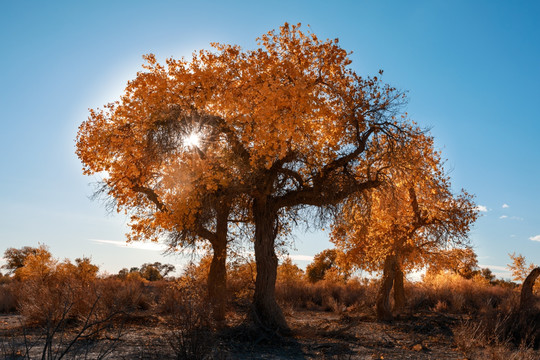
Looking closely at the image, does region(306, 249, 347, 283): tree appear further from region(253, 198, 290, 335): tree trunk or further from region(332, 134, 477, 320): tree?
region(253, 198, 290, 335): tree trunk

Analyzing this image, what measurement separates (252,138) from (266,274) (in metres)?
4.02

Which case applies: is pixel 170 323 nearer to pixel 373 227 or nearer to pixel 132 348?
pixel 132 348

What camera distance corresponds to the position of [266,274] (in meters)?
12.5

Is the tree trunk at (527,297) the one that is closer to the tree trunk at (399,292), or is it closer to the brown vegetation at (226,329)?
the brown vegetation at (226,329)

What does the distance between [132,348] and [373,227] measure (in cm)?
1210

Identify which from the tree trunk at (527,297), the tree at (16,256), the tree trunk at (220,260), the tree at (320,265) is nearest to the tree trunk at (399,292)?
the tree trunk at (527,297)

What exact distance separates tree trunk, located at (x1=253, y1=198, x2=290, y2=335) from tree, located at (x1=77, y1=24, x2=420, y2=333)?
3cm

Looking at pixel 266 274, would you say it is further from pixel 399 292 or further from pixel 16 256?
pixel 16 256

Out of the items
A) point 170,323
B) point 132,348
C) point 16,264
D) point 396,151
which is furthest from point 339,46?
point 16,264

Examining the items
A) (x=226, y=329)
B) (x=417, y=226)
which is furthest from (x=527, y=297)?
(x=226, y=329)

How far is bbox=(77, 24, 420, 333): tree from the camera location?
11.6 metres

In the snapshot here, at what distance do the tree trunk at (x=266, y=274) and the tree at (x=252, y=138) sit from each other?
0.10 feet

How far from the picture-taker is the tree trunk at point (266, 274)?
12.1 m

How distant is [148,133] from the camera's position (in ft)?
39.9
